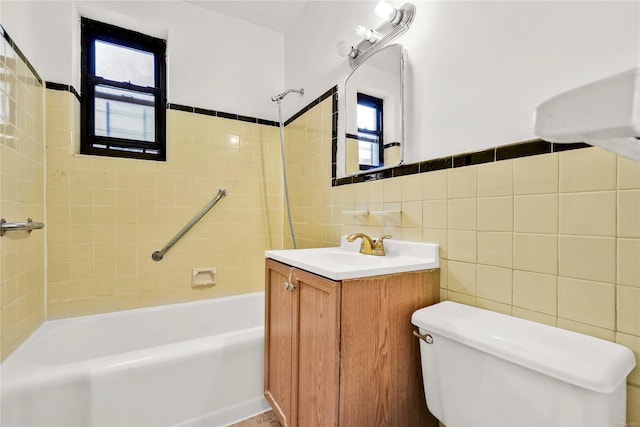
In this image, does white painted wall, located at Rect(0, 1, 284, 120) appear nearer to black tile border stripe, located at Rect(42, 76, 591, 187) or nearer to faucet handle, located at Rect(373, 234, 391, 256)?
black tile border stripe, located at Rect(42, 76, 591, 187)

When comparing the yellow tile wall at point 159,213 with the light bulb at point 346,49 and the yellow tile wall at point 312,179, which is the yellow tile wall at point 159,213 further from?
the light bulb at point 346,49

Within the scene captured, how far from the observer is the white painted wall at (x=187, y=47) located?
1602mm

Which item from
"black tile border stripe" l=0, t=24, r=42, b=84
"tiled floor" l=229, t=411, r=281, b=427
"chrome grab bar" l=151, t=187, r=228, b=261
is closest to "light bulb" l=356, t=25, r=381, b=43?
"chrome grab bar" l=151, t=187, r=228, b=261

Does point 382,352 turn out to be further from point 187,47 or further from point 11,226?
point 187,47

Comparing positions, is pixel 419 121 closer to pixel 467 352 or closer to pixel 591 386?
pixel 467 352

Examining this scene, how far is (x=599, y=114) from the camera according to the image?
1.11 feet

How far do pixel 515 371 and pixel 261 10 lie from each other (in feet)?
8.15

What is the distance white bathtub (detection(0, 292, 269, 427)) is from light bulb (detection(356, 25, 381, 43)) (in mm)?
1552

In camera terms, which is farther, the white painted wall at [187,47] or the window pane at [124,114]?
the window pane at [124,114]

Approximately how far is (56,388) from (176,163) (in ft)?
4.46

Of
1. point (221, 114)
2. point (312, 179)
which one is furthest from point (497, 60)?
point (221, 114)

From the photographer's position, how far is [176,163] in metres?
1.99

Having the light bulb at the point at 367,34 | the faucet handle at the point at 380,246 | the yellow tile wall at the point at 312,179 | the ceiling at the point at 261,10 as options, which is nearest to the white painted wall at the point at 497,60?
the light bulb at the point at 367,34

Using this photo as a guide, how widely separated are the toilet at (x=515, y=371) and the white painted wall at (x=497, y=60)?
1.84 ft
